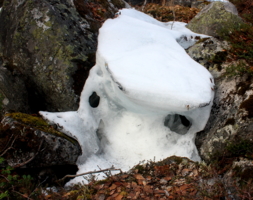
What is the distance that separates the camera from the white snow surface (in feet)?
9.86

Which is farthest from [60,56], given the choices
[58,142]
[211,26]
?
[211,26]

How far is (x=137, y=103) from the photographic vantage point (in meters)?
3.14

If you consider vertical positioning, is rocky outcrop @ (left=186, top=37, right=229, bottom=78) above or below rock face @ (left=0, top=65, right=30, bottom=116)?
above

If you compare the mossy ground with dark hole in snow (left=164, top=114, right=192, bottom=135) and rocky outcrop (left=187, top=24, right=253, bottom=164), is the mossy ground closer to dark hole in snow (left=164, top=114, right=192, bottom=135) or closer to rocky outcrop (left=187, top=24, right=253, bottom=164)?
rocky outcrop (left=187, top=24, right=253, bottom=164)

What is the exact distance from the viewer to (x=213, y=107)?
358 cm

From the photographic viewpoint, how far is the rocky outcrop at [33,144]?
2.81m

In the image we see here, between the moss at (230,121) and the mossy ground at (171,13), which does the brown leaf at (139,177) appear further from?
the mossy ground at (171,13)

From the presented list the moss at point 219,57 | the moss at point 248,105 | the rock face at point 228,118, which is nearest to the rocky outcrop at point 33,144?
the rock face at point 228,118

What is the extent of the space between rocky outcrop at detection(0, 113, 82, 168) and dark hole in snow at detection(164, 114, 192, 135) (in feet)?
5.08

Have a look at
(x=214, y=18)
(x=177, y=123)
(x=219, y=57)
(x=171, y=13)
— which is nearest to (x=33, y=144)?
(x=177, y=123)

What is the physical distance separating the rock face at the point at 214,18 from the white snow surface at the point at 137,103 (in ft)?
6.46

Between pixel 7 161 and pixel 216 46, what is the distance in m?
3.99

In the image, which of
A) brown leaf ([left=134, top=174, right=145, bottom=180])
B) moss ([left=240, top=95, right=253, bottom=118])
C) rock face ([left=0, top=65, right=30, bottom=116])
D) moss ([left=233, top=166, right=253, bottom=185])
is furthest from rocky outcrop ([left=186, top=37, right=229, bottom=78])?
→ rock face ([left=0, top=65, right=30, bottom=116])

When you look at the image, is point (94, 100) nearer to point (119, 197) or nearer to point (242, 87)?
point (119, 197)
